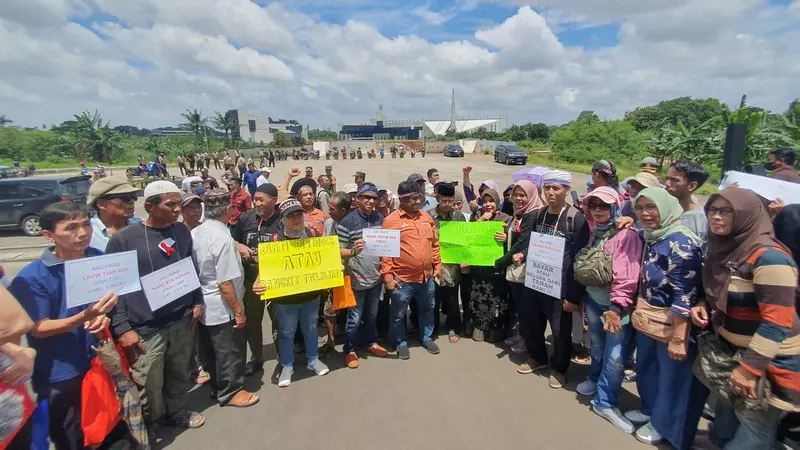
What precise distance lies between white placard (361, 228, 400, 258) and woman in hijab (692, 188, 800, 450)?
102 inches

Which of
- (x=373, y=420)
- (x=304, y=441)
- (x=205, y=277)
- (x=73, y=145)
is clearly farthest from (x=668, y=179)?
(x=73, y=145)

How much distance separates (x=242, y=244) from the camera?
4.03 meters

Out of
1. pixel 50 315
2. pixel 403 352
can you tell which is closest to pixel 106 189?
pixel 50 315

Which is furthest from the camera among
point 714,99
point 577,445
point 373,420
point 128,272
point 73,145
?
point 714,99

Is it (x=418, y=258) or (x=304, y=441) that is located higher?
(x=418, y=258)

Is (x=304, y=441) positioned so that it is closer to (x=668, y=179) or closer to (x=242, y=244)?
(x=242, y=244)

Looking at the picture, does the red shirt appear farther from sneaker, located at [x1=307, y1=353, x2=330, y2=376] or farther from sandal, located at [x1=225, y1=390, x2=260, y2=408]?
sandal, located at [x1=225, y1=390, x2=260, y2=408]

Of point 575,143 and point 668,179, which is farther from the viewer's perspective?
point 575,143

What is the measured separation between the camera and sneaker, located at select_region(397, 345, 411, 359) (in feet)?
14.6

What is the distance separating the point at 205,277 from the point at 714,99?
81589 mm

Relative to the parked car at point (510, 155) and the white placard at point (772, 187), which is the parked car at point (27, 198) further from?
the parked car at point (510, 155)

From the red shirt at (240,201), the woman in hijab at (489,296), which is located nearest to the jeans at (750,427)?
the woman in hijab at (489,296)

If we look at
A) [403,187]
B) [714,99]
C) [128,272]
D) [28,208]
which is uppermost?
[714,99]

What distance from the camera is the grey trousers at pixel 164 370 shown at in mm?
3025
